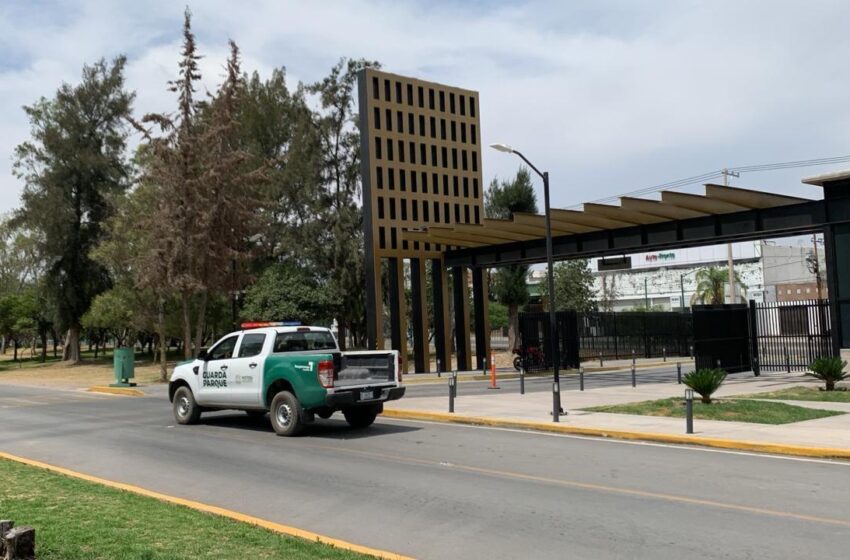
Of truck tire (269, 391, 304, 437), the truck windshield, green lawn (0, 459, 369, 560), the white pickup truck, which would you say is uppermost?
the truck windshield

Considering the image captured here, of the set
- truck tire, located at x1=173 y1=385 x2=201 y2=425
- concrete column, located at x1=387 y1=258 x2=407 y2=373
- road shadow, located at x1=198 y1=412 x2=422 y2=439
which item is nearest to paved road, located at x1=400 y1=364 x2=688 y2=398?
concrete column, located at x1=387 y1=258 x2=407 y2=373

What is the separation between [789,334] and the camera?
87.6ft

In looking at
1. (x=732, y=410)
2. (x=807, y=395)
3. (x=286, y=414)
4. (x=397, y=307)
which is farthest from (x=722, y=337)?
(x=286, y=414)

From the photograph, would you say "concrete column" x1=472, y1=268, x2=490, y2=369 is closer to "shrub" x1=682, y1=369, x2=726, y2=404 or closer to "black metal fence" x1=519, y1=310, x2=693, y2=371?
"black metal fence" x1=519, y1=310, x2=693, y2=371

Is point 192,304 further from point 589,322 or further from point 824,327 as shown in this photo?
point 824,327

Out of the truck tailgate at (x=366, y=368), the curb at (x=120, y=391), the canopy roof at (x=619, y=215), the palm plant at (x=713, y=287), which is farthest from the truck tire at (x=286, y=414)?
the palm plant at (x=713, y=287)

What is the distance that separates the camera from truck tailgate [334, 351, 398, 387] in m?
14.0

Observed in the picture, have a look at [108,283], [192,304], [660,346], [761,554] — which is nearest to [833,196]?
[761,554]

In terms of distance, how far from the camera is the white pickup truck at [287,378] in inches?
531

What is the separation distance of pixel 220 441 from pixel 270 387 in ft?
4.60

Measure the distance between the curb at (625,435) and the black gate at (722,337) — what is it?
1105 cm

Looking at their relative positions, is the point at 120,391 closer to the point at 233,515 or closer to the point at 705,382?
the point at 705,382

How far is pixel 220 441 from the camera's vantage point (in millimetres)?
13445

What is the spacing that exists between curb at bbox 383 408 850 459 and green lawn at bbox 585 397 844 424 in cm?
260
